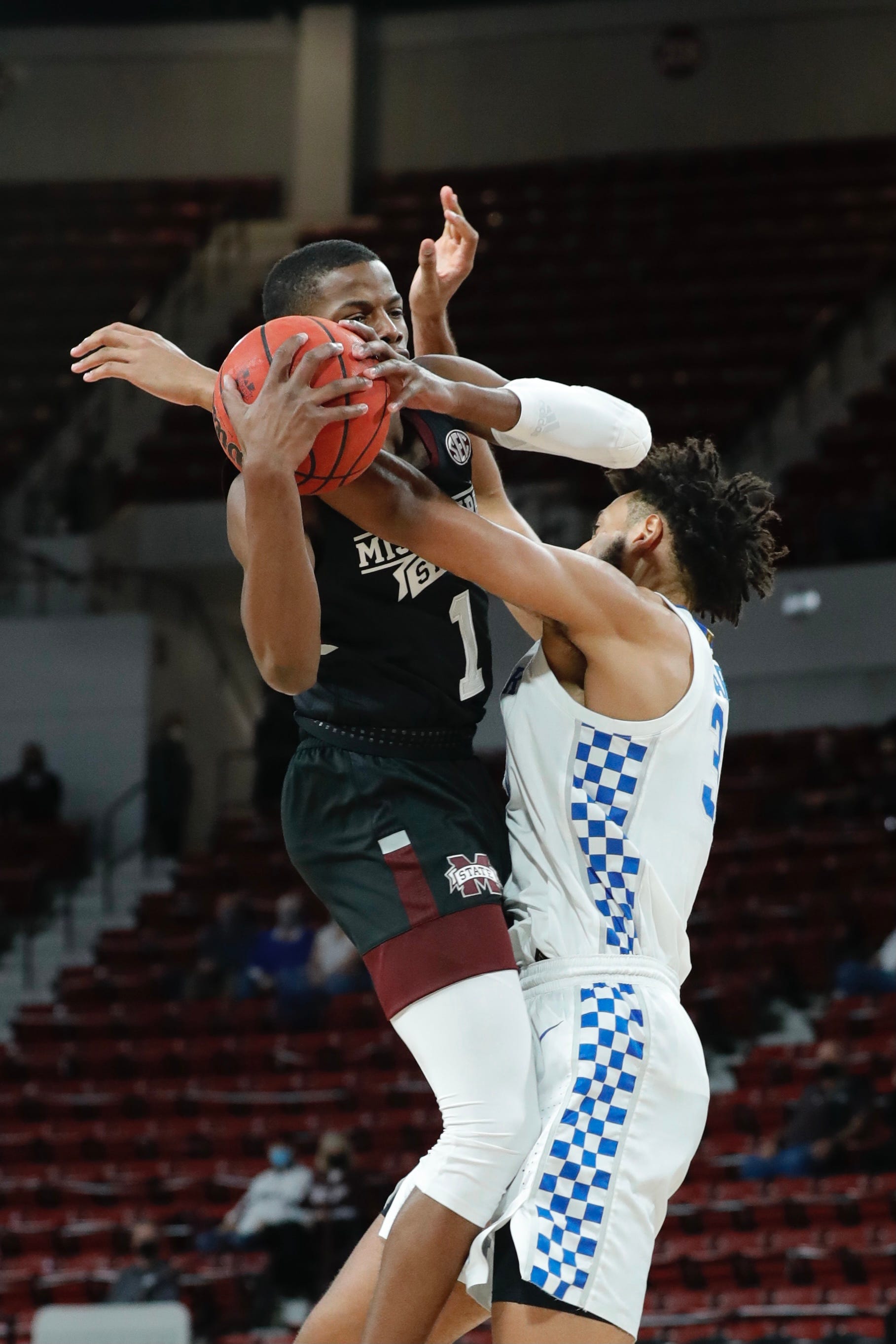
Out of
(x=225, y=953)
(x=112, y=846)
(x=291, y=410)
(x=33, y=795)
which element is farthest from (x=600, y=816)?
(x=112, y=846)

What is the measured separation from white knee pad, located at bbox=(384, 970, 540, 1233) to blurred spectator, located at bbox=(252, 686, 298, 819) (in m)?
12.1

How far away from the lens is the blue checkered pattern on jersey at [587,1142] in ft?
10.3

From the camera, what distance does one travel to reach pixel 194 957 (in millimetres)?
13523

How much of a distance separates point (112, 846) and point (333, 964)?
171 inches

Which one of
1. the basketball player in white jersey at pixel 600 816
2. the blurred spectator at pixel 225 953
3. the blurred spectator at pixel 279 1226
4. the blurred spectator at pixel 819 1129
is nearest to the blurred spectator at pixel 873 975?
the blurred spectator at pixel 819 1129

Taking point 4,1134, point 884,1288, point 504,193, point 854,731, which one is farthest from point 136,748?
point 884,1288

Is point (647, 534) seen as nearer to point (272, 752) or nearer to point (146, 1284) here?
point (146, 1284)

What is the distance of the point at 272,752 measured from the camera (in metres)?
15.6

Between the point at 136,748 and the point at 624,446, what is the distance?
43.9 ft

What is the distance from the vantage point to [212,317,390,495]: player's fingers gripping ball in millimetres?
2922

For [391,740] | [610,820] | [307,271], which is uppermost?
[307,271]

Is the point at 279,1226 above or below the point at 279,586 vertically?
below

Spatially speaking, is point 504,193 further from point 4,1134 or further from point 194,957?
point 4,1134

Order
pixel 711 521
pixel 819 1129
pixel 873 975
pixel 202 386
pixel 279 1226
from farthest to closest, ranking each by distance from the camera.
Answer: pixel 873 975 < pixel 279 1226 < pixel 819 1129 < pixel 711 521 < pixel 202 386
